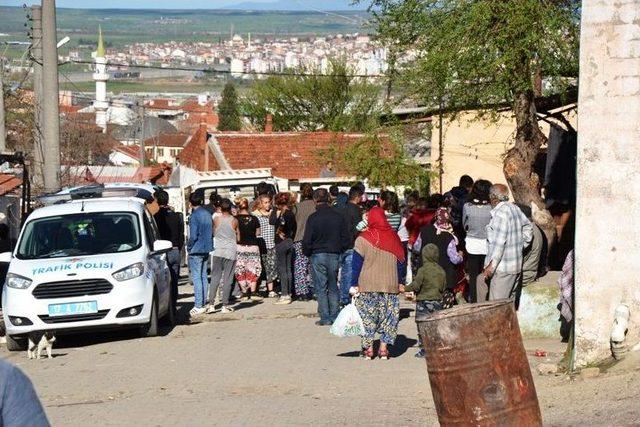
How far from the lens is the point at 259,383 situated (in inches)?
500

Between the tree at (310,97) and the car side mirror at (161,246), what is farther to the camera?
the tree at (310,97)

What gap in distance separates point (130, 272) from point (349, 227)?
10.6 feet

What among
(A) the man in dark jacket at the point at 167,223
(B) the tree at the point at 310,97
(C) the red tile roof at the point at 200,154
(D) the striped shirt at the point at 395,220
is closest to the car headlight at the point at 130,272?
(A) the man in dark jacket at the point at 167,223

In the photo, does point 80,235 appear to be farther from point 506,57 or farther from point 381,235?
point 506,57

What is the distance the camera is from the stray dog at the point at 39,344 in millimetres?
15000

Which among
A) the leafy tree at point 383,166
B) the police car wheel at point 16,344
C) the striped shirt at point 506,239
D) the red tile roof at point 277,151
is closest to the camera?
the striped shirt at point 506,239

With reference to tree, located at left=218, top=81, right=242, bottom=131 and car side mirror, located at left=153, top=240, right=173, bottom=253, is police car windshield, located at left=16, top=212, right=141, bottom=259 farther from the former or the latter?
tree, located at left=218, top=81, right=242, bottom=131

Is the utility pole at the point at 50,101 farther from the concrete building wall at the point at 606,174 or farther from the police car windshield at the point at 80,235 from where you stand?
the concrete building wall at the point at 606,174

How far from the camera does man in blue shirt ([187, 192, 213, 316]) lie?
18.0 metres

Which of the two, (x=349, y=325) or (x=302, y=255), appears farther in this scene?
(x=302, y=255)

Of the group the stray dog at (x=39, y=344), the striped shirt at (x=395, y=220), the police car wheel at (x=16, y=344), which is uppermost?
the striped shirt at (x=395, y=220)

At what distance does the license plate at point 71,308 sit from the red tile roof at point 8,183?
15.9 m

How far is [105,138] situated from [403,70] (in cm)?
7771

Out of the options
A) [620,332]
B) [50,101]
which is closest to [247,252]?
[50,101]
